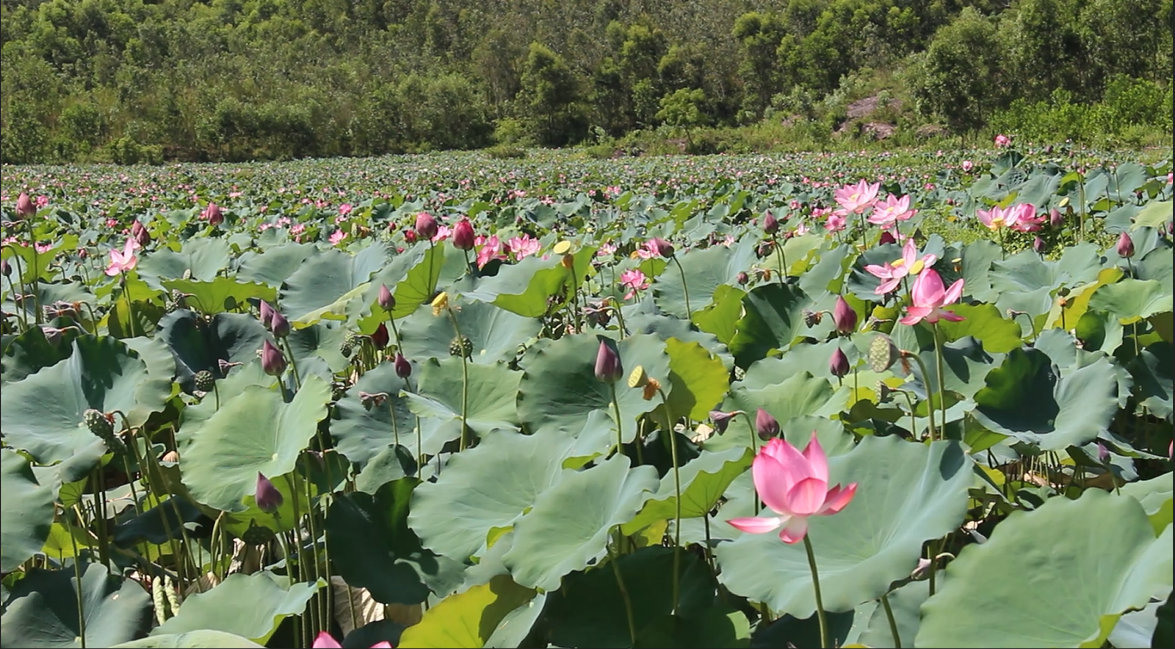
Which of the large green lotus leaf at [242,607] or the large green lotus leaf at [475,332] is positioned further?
the large green lotus leaf at [475,332]

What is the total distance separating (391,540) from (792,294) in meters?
0.85

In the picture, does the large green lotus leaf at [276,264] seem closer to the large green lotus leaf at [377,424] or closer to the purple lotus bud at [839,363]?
the large green lotus leaf at [377,424]

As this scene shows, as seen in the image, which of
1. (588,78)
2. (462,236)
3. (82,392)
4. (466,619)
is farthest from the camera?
(588,78)

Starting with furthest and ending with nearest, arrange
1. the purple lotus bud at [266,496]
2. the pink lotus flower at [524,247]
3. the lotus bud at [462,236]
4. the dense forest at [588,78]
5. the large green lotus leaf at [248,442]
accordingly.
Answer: the dense forest at [588,78], the pink lotus flower at [524,247], the lotus bud at [462,236], the large green lotus leaf at [248,442], the purple lotus bud at [266,496]

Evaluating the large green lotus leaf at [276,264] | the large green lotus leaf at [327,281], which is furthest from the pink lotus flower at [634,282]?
the large green lotus leaf at [276,264]

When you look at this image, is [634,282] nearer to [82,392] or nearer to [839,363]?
[839,363]

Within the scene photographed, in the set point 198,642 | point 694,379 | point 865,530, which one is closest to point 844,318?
point 694,379

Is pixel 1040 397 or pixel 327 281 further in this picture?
pixel 327 281

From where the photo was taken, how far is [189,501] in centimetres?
114

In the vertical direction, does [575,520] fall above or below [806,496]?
below

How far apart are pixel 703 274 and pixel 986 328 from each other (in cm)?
78

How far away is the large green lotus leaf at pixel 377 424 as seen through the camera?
1.14 metres

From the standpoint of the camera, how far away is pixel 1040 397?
1.02 m

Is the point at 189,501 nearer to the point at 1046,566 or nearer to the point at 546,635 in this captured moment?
the point at 546,635
